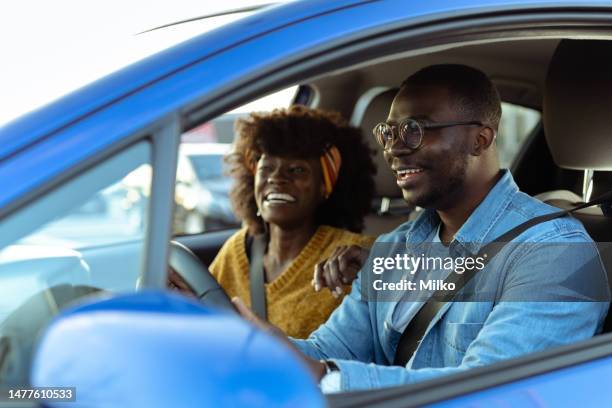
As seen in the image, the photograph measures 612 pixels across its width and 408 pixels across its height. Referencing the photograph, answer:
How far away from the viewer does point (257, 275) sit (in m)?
3.58

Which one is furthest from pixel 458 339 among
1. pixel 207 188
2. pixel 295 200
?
pixel 207 188

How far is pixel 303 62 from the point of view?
5.37 ft

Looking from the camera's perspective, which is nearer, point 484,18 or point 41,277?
point 41,277

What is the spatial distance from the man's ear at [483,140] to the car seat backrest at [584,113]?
0.21 metres

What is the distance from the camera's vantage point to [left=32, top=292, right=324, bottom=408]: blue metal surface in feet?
3.96

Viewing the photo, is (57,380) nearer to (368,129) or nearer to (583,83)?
(583,83)

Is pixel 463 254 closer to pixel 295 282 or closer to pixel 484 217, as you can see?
pixel 484 217

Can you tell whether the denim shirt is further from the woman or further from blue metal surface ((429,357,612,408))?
the woman

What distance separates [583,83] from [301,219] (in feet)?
4.30

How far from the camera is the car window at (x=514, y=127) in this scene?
14.3 ft

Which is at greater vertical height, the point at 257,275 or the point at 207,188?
the point at 207,188

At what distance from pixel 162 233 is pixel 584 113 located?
1386 millimetres

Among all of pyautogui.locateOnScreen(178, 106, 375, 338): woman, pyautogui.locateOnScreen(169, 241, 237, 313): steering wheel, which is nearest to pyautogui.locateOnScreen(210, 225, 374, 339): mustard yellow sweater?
pyautogui.locateOnScreen(178, 106, 375, 338): woman

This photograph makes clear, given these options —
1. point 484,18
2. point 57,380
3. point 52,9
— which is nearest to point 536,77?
point 52,9
